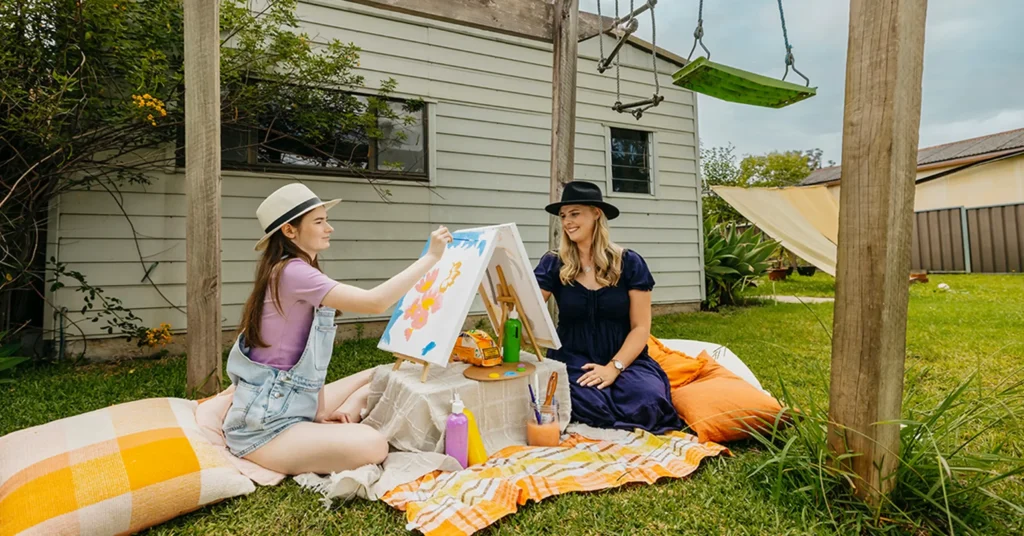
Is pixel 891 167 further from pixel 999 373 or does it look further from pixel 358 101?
pixel 358 101

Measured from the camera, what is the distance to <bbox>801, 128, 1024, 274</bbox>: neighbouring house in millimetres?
11188

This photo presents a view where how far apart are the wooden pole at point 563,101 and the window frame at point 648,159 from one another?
2.61 meters

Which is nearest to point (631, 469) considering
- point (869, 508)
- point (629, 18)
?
point (869, 508)

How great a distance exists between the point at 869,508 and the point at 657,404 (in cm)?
104

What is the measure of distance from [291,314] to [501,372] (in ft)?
3.24

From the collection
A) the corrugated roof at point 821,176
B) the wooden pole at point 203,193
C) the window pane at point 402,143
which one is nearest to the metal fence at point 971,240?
the corrugated roof at point 821,176

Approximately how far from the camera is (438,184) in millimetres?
5465

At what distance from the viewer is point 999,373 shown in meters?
3.32

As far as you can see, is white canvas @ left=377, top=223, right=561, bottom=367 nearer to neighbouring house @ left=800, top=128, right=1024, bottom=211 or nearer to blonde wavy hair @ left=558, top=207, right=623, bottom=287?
blonde wavy hair @ left=558, top=207, right=623, bottom=287

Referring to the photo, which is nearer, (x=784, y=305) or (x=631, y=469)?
(x=631, y=469)

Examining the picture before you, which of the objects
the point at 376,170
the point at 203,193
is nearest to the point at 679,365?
the point at 203,193

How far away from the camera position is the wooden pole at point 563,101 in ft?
12.6

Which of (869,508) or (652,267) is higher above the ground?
(652,267)

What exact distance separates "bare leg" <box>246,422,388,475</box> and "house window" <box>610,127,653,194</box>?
528 centimetres
